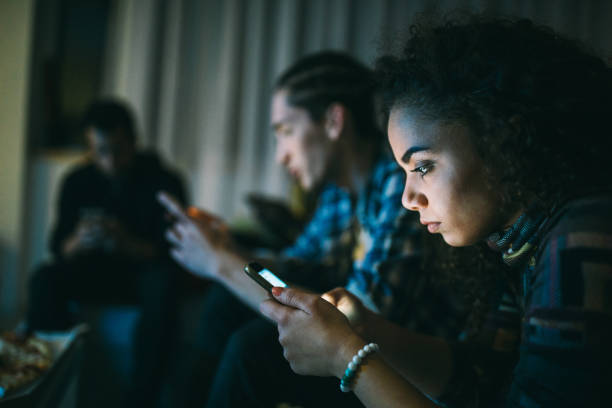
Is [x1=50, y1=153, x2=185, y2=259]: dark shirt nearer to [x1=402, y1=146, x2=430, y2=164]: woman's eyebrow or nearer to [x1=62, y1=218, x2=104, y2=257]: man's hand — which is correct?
[x1=62, y1=218, x2=104, y2=257]: man's hand

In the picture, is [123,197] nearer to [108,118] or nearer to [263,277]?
[108,118]

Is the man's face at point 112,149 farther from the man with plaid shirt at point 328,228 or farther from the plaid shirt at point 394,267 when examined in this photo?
the plaid shirt at point 394,267

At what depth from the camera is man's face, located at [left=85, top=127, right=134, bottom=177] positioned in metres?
1.71

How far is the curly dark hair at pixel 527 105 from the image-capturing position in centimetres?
51

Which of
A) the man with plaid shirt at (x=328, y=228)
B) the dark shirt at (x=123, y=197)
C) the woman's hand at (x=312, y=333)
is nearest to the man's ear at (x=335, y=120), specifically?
the man with plaid shirt at (x=328, y=228)

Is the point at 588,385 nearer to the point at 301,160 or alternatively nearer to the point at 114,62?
the point at 301,160

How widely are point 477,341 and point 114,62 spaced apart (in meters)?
2.15

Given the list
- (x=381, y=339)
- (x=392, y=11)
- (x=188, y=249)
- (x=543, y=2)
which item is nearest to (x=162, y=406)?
(x=188, y=249)

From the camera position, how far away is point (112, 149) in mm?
1717

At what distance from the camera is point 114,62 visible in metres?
2.28

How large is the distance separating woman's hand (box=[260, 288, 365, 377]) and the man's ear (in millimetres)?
606

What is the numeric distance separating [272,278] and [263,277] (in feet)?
0.04

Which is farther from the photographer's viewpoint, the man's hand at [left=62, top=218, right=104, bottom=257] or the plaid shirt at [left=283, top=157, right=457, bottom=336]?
the man's hand at [left=62, top=218, right=104, bottom=257]

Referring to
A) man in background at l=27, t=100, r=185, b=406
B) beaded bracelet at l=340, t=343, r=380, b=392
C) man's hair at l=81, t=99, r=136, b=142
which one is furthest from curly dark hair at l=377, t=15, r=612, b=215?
man's hair at l=81, t=99, r=136, b=142
